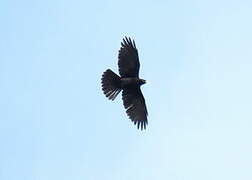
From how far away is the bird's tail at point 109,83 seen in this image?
32375 millimetres

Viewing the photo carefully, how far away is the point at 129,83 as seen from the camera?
3288cm

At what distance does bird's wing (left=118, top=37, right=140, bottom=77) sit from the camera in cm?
3291

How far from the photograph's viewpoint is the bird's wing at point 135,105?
3338 cm

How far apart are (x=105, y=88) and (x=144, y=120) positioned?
2.69 m

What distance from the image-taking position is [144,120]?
112ft

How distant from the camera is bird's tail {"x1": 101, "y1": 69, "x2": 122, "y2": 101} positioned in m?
32.4

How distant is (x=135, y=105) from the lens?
3381 cm

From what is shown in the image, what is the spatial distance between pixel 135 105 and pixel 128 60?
1908 millimetres

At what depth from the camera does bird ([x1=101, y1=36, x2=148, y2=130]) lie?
32469mm

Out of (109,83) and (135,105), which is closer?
(109,83)

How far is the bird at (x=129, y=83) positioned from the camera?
32469mm

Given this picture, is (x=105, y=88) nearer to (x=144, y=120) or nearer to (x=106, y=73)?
(x=106, y=73)

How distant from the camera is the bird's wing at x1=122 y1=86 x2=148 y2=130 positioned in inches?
1314

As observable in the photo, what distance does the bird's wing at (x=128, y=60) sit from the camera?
3291 cm
